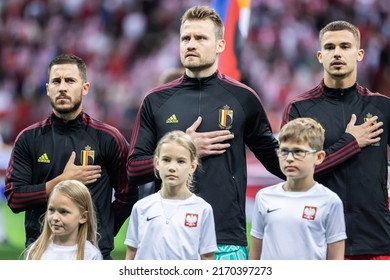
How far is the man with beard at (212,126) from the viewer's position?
4840 mm

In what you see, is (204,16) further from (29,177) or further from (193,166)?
(29,177)

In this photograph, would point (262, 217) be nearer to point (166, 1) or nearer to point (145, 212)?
point (145, 212)

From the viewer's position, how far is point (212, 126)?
16.2ft

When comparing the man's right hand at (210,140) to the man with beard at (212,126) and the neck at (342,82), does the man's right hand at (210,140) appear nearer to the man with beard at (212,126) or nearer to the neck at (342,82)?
the man with beard at (212,126)

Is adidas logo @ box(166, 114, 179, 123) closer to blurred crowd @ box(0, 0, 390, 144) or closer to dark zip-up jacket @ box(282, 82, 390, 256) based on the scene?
dark zip-up jacket @ box(282, 82, 390, 256)

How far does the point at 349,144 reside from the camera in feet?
16.0

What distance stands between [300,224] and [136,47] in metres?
11.8

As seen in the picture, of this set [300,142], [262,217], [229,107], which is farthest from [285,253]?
[229,107]

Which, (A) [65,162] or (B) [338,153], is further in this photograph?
(A) [65,162]

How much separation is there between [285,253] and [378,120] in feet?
3.36

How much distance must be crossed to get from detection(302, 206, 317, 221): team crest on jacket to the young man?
0.40m

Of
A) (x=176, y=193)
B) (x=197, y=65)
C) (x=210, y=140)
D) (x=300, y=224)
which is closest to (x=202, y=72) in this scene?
(x=197, y=65)

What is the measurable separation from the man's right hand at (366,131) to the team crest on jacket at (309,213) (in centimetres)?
59

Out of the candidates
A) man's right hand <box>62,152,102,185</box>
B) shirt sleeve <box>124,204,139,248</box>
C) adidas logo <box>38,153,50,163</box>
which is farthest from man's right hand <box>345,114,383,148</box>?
adidas logo <box>38,153,50,163</box>
